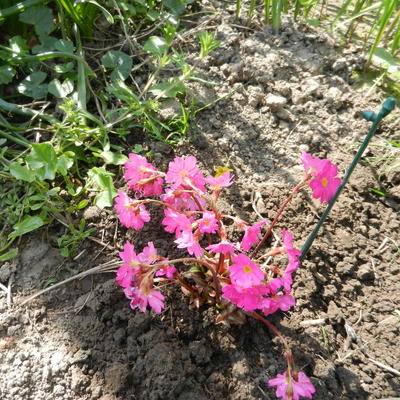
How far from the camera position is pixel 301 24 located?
268cm

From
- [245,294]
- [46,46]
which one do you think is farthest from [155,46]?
[245,294]

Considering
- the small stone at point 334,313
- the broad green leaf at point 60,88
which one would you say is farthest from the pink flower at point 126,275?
the broad green leaf at point 60,88

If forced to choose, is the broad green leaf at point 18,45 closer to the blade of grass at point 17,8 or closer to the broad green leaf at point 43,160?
the blade of grass at point 17,8

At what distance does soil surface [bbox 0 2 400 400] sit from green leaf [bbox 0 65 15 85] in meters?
0.84

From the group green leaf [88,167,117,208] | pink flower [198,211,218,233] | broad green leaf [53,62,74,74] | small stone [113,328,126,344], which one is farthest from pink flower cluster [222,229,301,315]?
broad green leaf [53,62,74,74]

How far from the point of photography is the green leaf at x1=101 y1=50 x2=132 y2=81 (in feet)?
7.40

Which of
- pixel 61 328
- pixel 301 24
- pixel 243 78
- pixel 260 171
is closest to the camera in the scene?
pixel 61 328

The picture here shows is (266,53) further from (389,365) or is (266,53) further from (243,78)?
(389,365)

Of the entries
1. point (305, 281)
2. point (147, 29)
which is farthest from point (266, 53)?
point (305, 281)

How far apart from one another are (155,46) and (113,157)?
0.72m

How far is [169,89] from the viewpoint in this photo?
81.9 inches

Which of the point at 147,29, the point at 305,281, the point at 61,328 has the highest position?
the point at 147,29

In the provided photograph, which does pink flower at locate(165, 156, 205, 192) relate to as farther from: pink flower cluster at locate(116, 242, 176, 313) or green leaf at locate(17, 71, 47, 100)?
green leaf at locate(17, 71, 47, 100)

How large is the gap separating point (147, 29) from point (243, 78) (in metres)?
0.67
